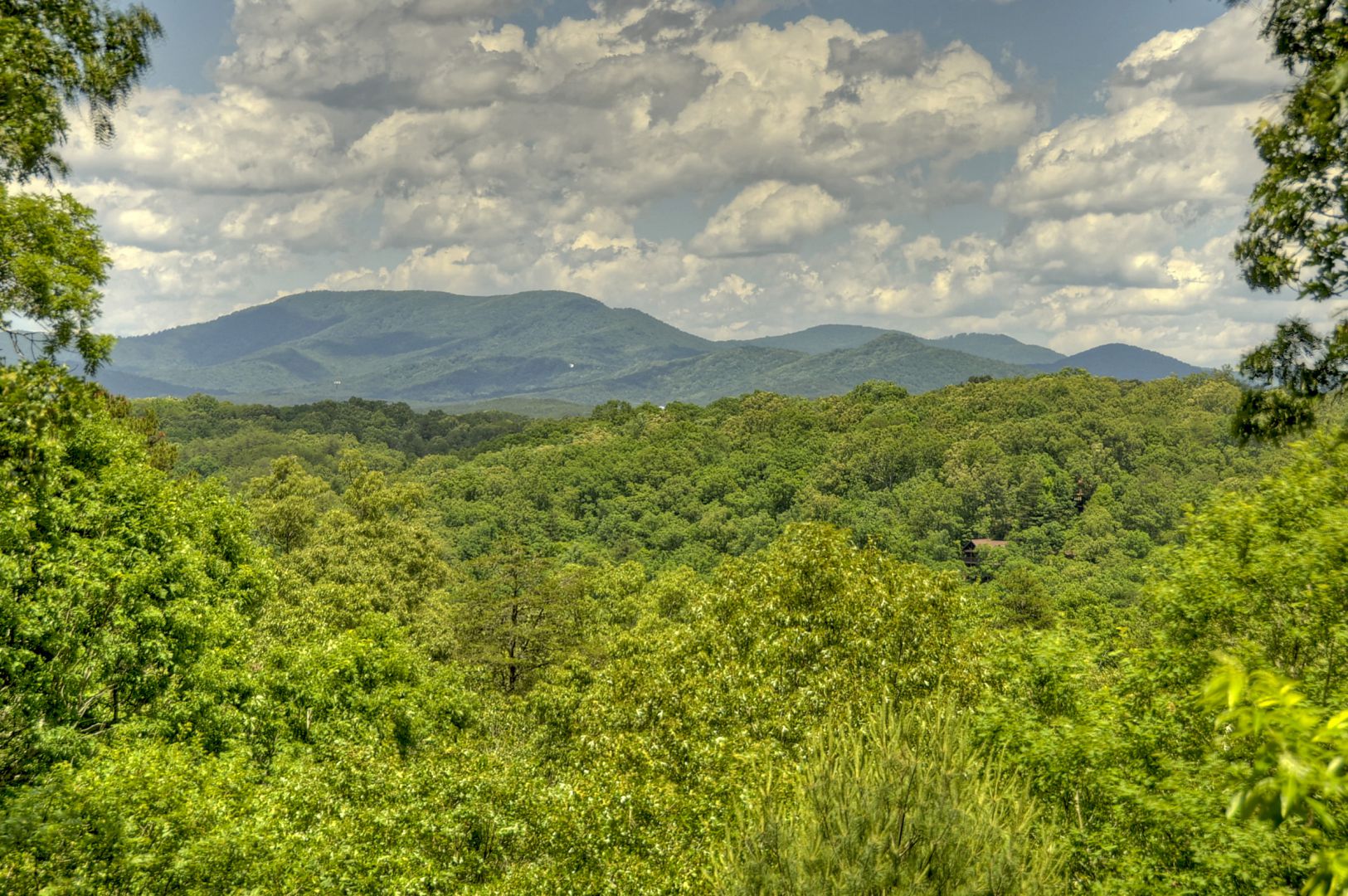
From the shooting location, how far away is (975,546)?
111 metres

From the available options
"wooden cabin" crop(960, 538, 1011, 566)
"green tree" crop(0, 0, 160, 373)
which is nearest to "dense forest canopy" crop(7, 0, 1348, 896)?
"green tree" crop(0, 0, 160, 373)

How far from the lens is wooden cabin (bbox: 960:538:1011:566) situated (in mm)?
109438

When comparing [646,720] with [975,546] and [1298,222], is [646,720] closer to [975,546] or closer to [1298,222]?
[1298,222]

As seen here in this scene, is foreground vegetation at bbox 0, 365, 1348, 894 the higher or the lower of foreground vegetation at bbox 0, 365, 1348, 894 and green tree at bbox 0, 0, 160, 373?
the lower

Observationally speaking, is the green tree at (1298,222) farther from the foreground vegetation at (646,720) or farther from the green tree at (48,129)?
the green tree at (48,129)

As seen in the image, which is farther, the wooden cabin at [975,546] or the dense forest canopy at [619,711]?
the wooden cabin at [975,546]

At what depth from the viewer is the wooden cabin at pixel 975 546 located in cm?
10944

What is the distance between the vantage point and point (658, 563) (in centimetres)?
10712

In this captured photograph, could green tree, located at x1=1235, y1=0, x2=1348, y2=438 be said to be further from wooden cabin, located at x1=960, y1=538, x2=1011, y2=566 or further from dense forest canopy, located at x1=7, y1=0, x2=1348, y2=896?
wooden cabin, located at x1=960, y1=538, x2=1011, y2=566

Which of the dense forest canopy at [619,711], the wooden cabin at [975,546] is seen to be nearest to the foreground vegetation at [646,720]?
the dense forest canopy at [619,711]

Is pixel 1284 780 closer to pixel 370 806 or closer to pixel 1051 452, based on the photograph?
pixel 370 806

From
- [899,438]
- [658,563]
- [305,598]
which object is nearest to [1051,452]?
[899,438]

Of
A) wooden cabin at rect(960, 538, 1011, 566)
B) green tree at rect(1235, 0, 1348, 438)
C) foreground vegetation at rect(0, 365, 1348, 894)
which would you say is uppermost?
green tree at rect(1235, 0, 1348, 438)

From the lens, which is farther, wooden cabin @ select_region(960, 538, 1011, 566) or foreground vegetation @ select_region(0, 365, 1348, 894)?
wooden cabin @ select_region(960, 538, 1011, 566)
